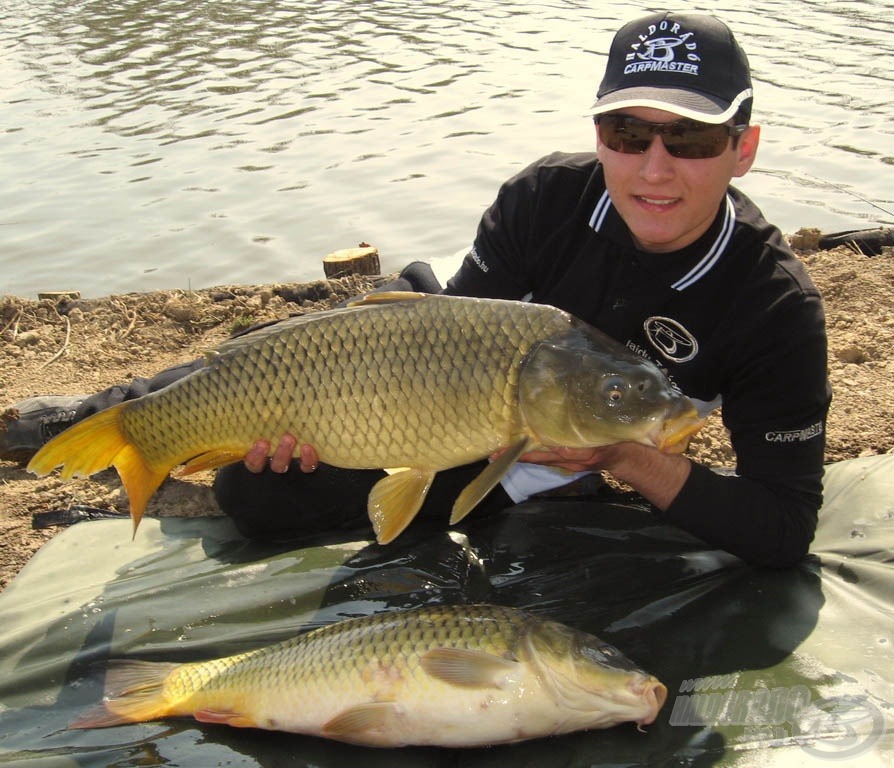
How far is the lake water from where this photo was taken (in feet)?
19.5

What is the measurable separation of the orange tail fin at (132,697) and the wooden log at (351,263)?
285 centimetres

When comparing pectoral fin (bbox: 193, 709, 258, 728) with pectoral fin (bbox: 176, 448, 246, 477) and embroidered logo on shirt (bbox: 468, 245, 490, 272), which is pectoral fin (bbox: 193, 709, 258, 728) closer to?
pectoral fin (bbox: 176, 448, 246, 477)

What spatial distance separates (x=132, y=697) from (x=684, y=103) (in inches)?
64.0

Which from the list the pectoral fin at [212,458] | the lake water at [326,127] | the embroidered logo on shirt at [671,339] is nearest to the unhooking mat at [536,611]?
the pectoral fin at [212,458]

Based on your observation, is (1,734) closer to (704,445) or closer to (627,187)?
(627,187)

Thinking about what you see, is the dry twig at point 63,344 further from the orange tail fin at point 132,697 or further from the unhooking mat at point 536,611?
the orange tail fin at point 132,697

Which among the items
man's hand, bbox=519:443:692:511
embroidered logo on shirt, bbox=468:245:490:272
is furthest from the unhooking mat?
embroidered logo on shirt, bbox=468:245:490:272

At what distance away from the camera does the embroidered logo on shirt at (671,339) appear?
7.54 feet

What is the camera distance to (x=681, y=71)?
2.10 meters

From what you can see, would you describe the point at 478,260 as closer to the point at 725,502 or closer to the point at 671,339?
the point at 671,339

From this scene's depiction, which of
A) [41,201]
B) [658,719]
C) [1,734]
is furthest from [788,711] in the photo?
[41,201]

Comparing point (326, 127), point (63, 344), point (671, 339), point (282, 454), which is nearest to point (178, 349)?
point (63, 344)

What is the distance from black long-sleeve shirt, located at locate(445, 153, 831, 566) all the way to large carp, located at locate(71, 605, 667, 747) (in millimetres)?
518

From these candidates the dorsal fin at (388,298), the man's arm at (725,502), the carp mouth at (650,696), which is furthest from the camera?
the man's arm at (725,502)
